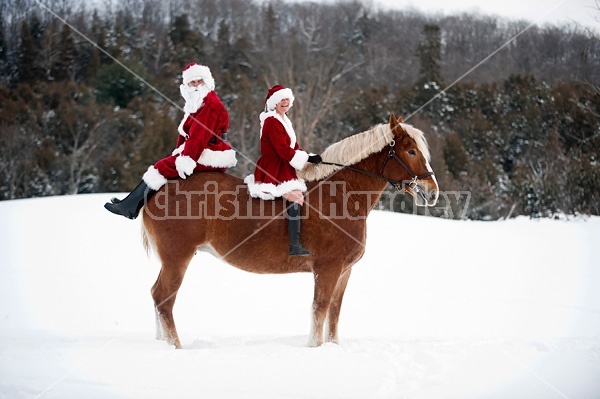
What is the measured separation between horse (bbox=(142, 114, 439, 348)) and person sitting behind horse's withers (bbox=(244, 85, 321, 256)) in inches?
4.4

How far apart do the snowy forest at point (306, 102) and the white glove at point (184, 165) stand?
41.4 feet

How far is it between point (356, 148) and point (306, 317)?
3.77 meters

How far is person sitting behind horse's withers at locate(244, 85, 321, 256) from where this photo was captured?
4.89 m

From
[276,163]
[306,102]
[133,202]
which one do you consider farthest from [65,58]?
[276,163]

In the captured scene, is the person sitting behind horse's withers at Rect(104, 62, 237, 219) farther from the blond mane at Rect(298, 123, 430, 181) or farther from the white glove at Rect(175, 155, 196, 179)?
the blond mane at Rect(298, 123, 430, 181)

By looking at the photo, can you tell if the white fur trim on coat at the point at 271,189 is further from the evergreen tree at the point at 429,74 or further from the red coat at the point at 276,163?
the evergreen tree at the point at 429,74

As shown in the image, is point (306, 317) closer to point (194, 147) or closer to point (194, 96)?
point (194, 147)

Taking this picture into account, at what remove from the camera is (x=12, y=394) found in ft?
11.4

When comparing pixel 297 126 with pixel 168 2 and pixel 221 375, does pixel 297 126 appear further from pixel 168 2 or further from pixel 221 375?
pixel 168 2

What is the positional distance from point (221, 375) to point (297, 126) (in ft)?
49.9

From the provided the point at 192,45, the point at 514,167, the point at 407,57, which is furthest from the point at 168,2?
the point at 514,167

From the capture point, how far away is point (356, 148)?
5.16 m

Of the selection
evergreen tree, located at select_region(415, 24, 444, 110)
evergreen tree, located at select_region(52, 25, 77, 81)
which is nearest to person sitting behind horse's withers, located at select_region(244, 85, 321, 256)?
evergreen tree, located at select_region(415, 24, 444, 110)

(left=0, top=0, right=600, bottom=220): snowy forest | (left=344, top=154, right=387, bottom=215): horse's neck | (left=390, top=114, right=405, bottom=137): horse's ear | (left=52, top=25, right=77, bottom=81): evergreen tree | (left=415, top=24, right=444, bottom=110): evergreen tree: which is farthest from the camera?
(left=52, top=25, right=77, bottom=81): evergreen tree
